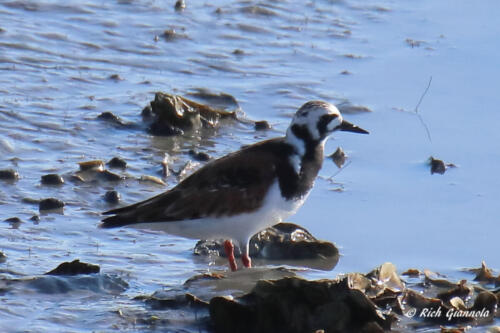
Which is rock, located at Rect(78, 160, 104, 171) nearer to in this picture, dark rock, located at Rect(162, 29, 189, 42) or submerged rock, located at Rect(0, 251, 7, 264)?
submerged rock, located at Rect(0, 251, 7, 264)

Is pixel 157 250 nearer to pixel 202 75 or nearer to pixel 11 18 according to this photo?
pixel 202 75

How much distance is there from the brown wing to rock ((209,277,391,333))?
0.79 metres

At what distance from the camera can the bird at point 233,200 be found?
544 centimetres

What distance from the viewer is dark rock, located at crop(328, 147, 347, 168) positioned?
7141mm

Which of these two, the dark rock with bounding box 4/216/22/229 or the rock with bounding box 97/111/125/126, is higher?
the rock with bounding box 97/111/125/126

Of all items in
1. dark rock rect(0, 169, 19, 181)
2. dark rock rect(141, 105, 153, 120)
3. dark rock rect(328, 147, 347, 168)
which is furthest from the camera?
dark rock rect(141, 105, 153, 120)

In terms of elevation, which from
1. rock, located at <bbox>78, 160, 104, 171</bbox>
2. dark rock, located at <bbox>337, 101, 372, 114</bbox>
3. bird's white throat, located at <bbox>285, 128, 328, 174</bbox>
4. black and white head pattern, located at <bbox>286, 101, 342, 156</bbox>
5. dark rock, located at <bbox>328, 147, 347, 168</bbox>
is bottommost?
rock, located at <bbox>78, 160, 104, 171</bbox>

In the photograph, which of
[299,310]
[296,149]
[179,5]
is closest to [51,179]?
[296,149]

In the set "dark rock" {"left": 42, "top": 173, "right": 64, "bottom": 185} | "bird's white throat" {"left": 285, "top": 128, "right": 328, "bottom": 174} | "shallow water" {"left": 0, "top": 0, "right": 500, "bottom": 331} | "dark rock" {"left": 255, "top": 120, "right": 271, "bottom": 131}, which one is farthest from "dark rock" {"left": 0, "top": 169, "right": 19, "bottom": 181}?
"dark rock" {"left": 255, "top": 120, "right": 271, "bottom": 131}

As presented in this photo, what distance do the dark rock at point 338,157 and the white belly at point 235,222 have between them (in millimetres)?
1666

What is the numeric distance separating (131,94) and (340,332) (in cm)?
382

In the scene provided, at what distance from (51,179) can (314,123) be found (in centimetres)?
162

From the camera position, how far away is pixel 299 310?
4699mm

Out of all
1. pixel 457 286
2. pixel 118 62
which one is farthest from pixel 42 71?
pixel 457 286
